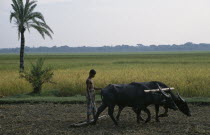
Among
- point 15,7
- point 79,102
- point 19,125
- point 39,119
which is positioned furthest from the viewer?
point 15,7

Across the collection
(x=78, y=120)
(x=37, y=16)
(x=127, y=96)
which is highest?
(x=37, y=16)

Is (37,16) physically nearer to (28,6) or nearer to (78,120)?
(28,6)

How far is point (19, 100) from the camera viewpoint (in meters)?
15.5

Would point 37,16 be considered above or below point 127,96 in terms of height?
above

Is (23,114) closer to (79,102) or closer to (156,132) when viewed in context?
(79,102)

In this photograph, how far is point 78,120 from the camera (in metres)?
11.2

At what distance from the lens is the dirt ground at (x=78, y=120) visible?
935 centimetres

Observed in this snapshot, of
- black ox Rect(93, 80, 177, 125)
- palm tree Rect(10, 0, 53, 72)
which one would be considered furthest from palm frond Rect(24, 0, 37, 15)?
black ox Rect(93, 80, 177, 125)

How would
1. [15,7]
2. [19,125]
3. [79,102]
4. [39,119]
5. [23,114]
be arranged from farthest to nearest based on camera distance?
1. [15,7]
2. [79,102]
3. [23,114]
4. [39,119]
5. [19,125]

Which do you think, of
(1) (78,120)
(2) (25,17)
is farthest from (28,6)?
(1) (78,120)

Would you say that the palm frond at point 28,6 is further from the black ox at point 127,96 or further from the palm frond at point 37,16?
the black ox at point 127,96

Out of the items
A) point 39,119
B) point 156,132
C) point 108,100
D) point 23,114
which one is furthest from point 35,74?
point 156,132

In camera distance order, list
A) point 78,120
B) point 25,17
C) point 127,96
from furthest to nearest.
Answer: point 25,17, point 78,120, point 127,96

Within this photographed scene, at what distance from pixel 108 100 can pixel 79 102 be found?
5342mm
